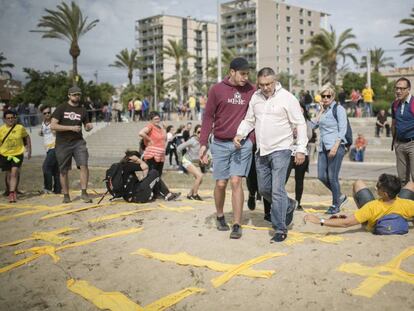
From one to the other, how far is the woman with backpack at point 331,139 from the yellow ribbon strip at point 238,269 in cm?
238

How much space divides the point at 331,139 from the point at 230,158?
72.7 inches

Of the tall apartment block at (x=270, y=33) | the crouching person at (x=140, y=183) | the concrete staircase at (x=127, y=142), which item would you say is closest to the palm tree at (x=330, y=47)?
the concrete staircase at (x=127, y=142)

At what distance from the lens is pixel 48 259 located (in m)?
4.88

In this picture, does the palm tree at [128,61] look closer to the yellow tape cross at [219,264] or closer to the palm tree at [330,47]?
the palm tree at [330,47]

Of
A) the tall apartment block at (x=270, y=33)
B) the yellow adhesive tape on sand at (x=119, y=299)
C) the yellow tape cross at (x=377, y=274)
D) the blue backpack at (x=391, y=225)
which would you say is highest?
the tall apartment block at (x=270, y=33)

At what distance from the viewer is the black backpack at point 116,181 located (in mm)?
7840

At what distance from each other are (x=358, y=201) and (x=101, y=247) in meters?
3.24

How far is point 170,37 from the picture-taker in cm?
11525

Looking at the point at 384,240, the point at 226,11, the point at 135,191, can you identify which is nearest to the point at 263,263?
the point at 384,240

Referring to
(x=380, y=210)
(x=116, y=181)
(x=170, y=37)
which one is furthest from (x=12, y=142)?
(x=170, y=37)

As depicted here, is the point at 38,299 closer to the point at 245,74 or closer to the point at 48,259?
the point at 48,259

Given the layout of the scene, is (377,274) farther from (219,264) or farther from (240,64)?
(240,64)

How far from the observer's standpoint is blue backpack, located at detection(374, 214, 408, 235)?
4.96 m

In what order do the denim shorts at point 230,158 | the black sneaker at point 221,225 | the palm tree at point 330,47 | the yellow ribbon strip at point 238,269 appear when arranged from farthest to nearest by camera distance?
the palm tree at point 330,47 < the black sneaker at point 221,225 < the denim shorts at point 230,158 < the yellow ribbon strip at point 238,269
